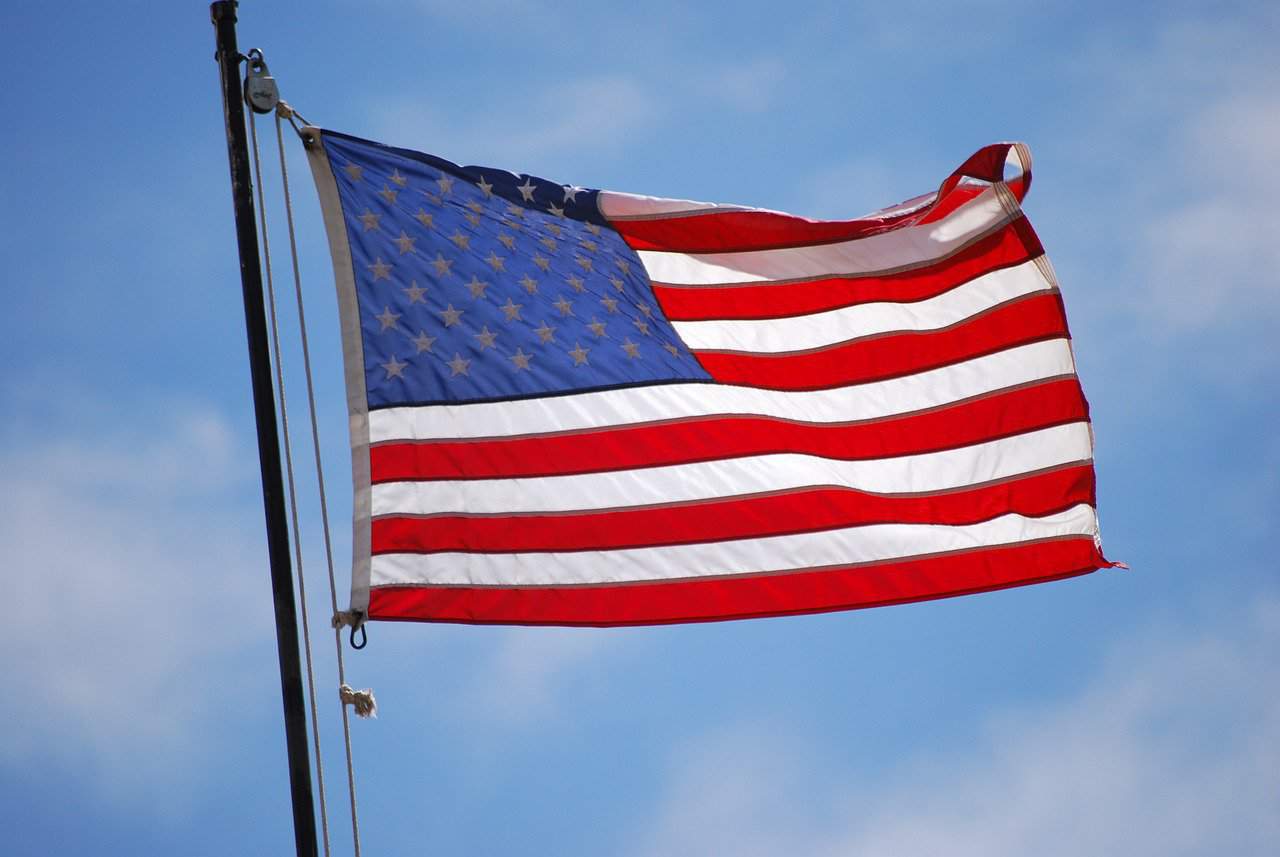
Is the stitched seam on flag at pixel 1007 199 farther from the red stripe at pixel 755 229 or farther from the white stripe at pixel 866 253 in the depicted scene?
the red stripe at pixel 755 229

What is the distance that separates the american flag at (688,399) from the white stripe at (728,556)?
2cm

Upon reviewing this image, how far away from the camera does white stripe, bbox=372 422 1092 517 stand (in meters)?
11.7

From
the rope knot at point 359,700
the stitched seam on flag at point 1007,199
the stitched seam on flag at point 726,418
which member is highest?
the stitched seam on flag at point 1007,199

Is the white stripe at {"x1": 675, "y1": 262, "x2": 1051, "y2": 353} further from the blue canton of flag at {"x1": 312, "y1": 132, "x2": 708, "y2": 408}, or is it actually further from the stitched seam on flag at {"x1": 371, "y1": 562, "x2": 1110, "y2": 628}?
the stitched seam on flag at {"x1": 371, "y1": 562, "x2": 1110, "y2": 628}

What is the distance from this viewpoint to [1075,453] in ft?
42.4

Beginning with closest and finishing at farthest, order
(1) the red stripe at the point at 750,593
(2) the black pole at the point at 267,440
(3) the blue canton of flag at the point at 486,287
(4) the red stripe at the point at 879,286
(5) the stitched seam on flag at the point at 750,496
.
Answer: (2) the black pole at the point at 267,440 → (1) the red stripe at the point at 750,593 → (5) the stitched seam on flag at the point at 750,496 → (3) the blue canton of flag at the point at 486,287 → (4) the red stripe at the point at 879,286

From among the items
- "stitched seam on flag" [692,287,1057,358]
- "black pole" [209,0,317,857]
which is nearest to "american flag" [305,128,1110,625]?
"stitched seam on flag" [692,287,1057,358]

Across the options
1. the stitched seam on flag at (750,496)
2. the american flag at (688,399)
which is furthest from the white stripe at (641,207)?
the stitched seam on flag at (750,496)

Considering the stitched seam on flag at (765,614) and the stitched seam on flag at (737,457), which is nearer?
the stitched seam on flag at (765,614)

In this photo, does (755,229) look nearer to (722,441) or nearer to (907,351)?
(907,351)

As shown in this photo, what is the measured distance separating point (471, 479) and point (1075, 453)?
4571mm

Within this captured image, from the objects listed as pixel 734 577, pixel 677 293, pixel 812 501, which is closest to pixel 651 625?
pixel 734 577

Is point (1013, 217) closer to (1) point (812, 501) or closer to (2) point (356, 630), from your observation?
(1) point (812, 501)

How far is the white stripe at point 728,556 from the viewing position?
11492 mm
